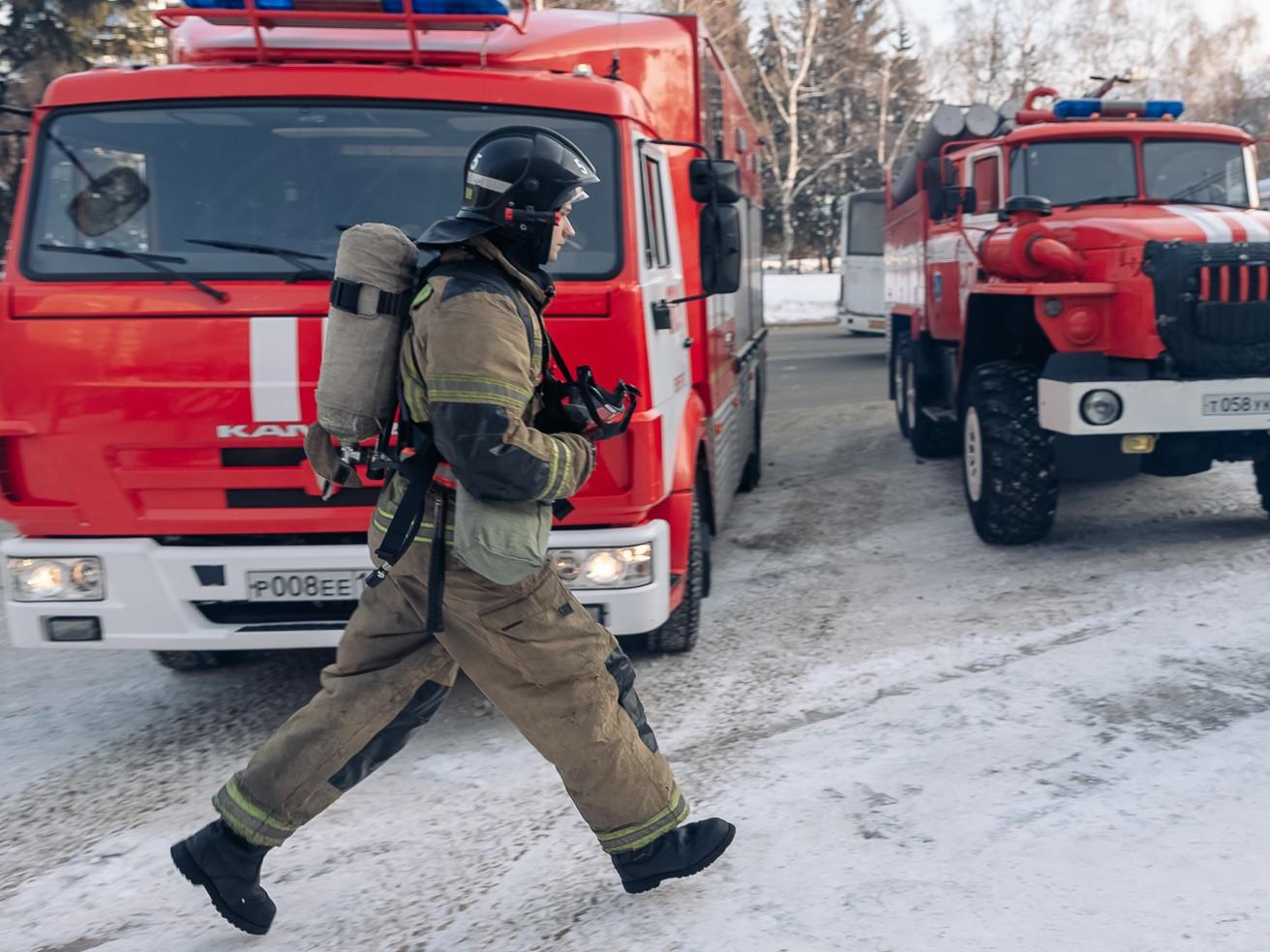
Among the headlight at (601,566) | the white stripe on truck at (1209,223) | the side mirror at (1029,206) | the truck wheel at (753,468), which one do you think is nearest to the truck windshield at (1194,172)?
the white stripe on truck at (1209,223)

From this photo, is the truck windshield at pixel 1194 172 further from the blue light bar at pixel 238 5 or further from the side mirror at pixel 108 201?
the side mirror at pixel 108 201

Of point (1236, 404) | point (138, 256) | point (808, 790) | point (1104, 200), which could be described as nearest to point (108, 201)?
point (138, 256)

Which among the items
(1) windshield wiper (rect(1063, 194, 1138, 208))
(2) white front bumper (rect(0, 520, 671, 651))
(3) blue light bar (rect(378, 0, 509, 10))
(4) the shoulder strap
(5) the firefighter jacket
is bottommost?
(2) white front bumper (rect(0, 520, 671, 651))

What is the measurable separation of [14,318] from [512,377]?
7.13 ft

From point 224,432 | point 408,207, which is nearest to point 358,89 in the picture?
point 408,207

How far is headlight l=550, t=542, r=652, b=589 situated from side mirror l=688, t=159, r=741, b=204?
1.39 meters

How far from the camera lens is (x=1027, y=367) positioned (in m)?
6.74

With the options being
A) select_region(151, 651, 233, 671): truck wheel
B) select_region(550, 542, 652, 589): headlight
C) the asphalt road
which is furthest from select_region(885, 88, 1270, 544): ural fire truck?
the asphalt road

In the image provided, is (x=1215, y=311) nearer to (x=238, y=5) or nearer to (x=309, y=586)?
(x=309, y=586)

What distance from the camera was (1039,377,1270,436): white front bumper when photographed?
19.4ft

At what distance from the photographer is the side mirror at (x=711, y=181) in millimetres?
4559

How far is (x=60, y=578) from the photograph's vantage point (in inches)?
158

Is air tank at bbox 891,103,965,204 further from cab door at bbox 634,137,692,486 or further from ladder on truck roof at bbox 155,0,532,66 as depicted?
ladder on truck roof at bbox 155,0,532,66

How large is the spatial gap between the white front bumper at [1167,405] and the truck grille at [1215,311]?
0.10 metres
